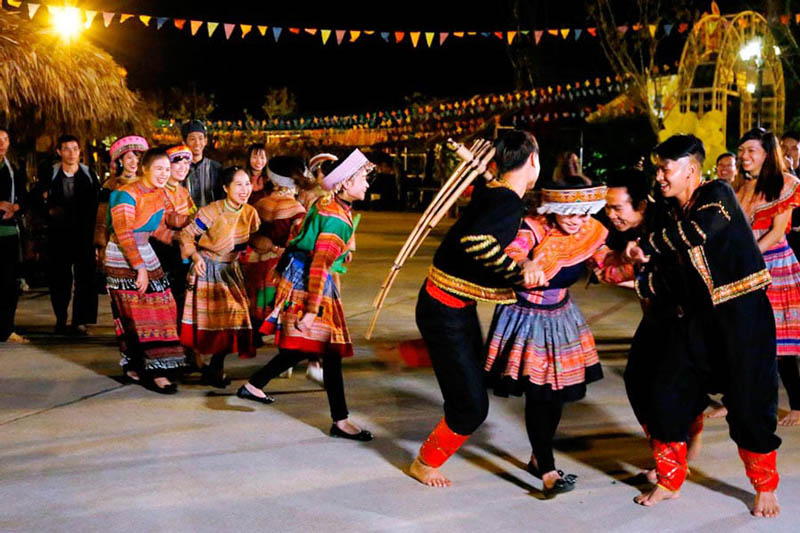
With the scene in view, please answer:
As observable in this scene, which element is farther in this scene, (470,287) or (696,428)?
(696,428)

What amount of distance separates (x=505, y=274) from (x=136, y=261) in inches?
113

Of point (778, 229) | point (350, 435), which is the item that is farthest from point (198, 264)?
point (778, 229)

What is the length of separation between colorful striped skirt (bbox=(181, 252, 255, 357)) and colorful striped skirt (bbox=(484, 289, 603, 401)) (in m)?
2.37

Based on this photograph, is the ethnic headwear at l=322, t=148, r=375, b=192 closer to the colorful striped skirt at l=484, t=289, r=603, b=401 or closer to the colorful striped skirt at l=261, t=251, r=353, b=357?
the colorful striped skirt at l=261, t=251, r=353, b=357

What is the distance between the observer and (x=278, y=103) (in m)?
52.6

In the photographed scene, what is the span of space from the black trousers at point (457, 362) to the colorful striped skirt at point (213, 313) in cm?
213

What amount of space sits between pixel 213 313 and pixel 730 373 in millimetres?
3332

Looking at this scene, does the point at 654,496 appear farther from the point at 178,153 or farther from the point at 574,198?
the point at 178,153

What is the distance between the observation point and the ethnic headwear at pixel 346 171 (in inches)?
186

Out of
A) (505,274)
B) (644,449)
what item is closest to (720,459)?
(644,449)

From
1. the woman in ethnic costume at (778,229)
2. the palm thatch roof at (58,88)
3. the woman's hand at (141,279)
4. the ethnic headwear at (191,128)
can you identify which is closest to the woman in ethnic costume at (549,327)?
the woman in ethnic costume at (778,229)

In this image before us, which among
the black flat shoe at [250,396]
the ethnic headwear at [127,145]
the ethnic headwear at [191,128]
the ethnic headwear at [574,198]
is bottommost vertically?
the black flat shoe at [250,396]

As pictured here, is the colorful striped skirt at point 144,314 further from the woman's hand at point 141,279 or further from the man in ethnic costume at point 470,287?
the man in ethnic costume at point 470,287

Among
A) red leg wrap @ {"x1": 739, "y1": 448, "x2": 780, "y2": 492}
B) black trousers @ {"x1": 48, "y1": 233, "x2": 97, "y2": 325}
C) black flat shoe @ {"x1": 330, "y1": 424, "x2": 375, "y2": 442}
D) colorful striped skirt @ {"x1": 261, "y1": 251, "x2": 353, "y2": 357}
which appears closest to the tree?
black trousers @ {"x1": 48, "y1": 233, "x2": 97, "y2": 325}
